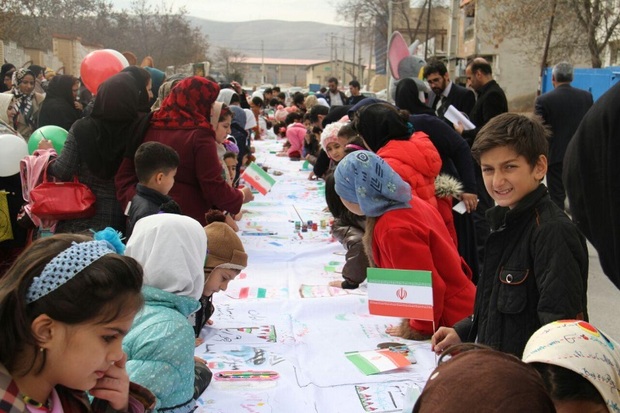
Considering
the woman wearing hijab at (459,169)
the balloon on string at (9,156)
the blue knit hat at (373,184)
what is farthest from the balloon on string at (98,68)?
the blue knit hat at (373,184)

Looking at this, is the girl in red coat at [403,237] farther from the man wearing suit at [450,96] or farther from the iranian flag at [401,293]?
the man wearing suit at [450,96]

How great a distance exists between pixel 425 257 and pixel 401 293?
0.41 metres

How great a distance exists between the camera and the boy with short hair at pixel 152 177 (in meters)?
3.60

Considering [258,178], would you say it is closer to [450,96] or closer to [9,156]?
[450,96]

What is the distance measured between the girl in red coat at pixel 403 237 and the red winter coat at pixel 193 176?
109 centimetres

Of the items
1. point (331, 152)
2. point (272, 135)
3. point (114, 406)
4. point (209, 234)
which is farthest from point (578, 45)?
point (114, 406)

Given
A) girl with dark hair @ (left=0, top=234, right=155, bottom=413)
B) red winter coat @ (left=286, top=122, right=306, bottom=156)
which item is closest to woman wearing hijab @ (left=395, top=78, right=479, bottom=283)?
girl with dark hair @ (left=0, top=234, right=155, bottom=413)

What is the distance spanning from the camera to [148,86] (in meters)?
5.11

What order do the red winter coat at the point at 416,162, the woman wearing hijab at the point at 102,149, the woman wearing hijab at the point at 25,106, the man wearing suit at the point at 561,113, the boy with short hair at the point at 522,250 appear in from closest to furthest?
the boy with short hair at the point at 522,250, the woman wearing hijab at the point at 102,149, the red winter coat at the point at 416,162, the man wearing suit at the point at 561,113, the woman wearing hijab at the point at 25,106

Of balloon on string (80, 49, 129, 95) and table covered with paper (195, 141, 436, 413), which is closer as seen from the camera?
table covered with paper (195, 141, 436, 413)

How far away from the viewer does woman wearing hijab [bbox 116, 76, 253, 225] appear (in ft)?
13.9

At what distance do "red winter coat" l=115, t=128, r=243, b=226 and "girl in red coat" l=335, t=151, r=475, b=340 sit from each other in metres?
1.09

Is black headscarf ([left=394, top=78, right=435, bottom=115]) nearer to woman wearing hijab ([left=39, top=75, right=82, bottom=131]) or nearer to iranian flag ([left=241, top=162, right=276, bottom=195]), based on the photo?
iranian flag ([left=241, top=162, right=276, bottom=195])

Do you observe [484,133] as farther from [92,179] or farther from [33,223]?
[33,223]
